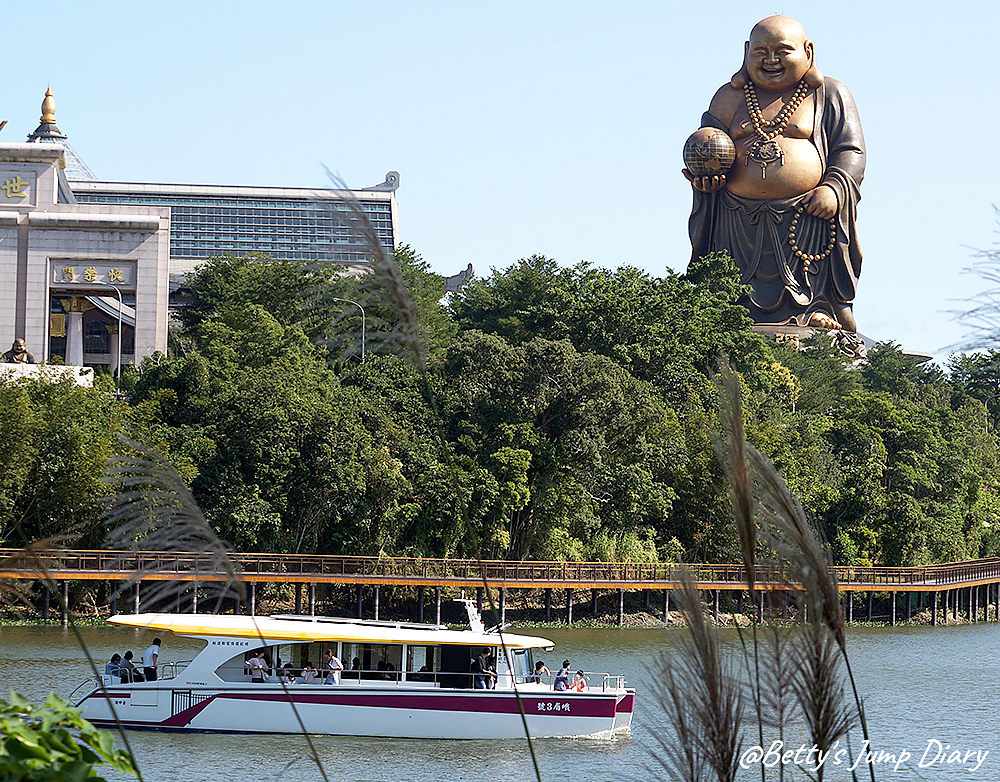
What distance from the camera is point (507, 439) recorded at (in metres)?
40.7

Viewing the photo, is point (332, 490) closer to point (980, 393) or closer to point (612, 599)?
point (612, 599)

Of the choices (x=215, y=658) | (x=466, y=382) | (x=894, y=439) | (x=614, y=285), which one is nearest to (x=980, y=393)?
(x=894, y=439)

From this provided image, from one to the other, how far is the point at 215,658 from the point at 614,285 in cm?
3242

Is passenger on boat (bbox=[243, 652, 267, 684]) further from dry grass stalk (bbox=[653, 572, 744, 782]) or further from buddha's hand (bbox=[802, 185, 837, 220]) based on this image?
buddha's hand (bbox=[802, 185, 837, 220])

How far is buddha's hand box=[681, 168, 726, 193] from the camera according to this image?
66.2 metres

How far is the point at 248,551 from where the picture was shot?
1479 inches

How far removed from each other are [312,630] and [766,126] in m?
49.0

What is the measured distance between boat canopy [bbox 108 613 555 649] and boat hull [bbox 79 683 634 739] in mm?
783

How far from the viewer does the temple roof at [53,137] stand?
83.5 metres

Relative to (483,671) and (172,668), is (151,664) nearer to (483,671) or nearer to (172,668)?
(172,668)

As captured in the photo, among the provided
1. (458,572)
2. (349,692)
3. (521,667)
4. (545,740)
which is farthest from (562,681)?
(458,572)

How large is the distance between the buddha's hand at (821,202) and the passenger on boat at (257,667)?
49525 millimetres

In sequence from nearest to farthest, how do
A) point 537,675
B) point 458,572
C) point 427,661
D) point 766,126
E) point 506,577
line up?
point 427,661 → point 537,675 → point 458,572 → point 506,577 → point 766,126

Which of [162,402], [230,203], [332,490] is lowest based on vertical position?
[332,490]
